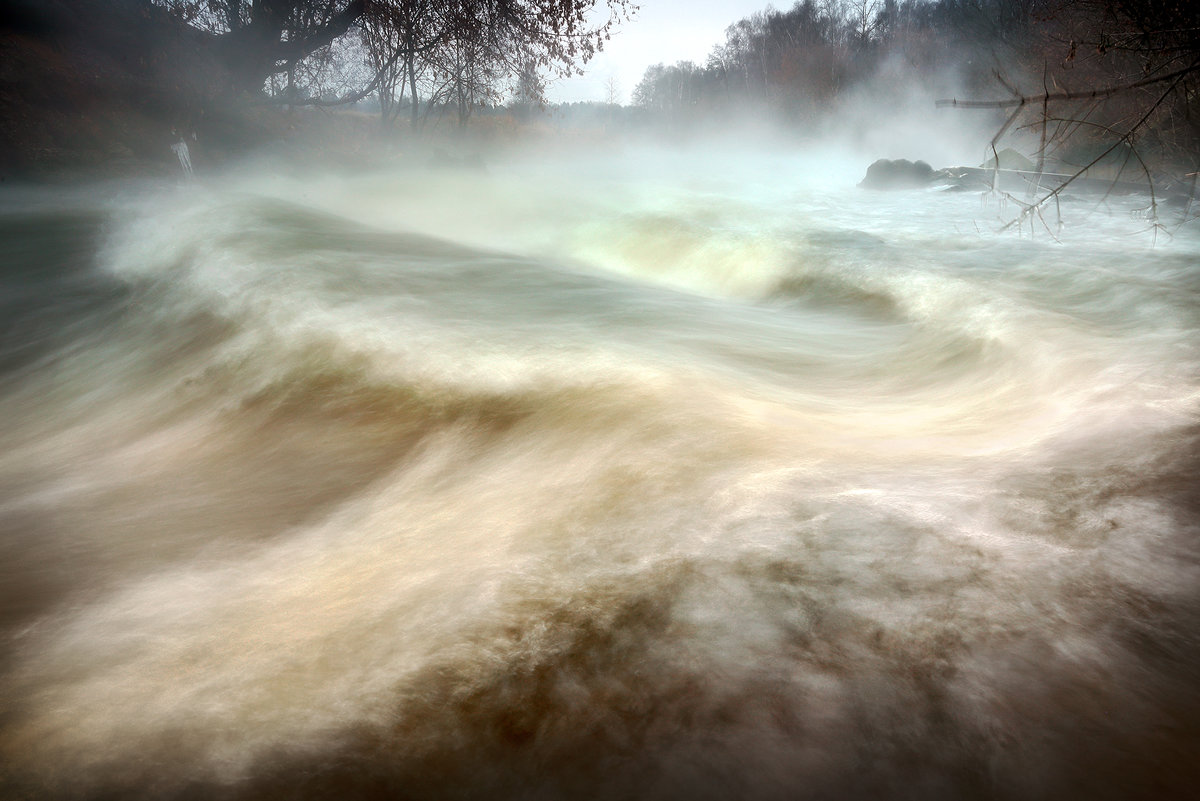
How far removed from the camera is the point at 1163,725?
6.85 feet

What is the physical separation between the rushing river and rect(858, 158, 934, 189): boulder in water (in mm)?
14548

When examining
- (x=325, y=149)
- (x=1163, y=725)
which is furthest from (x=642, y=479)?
(x=325, y=149)

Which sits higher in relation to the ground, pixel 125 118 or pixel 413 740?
pixel 125 118

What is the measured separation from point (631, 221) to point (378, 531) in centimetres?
1153

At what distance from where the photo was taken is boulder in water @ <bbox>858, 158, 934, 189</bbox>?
21.2 metres

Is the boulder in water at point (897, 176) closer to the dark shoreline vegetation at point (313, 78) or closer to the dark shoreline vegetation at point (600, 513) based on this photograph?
the dark shoreline vegetation at point (313, 78)

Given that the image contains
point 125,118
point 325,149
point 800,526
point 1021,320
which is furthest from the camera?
point 325,149

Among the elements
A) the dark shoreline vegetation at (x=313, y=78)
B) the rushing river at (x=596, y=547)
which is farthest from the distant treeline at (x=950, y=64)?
the rushing river at (x=596, y=547)

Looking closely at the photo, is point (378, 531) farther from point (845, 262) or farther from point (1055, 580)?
point (845, 262)

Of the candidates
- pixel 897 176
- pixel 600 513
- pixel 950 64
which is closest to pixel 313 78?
pixel 897 176

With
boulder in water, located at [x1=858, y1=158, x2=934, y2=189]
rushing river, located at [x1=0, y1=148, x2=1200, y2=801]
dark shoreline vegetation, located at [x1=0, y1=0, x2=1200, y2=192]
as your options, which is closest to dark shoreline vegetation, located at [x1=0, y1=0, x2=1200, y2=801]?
rushing river, located at [x1=0, y1=148, x2=1200, y2=801]

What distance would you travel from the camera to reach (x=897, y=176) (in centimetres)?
2170

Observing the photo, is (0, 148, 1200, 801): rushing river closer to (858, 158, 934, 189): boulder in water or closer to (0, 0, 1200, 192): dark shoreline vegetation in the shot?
(0, 0, 1200, 192): dark shoreline vegetation

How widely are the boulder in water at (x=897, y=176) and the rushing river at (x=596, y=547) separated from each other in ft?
47.7
